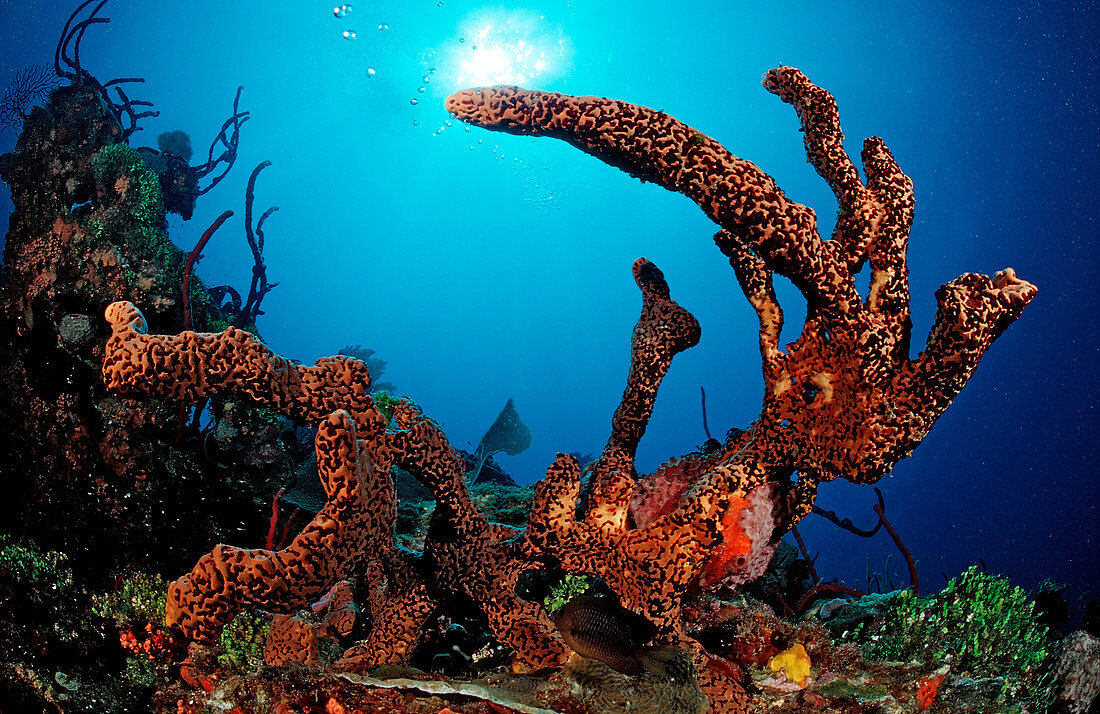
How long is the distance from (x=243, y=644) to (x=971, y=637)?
16.3 ft

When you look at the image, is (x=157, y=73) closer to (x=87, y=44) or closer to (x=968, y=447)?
(x=87, y=44)

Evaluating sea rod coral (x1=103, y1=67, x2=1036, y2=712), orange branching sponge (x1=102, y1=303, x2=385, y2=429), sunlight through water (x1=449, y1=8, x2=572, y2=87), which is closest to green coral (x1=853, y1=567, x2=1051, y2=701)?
sea rod coral (x1=103, y1=67, x2=1036, y2=712)

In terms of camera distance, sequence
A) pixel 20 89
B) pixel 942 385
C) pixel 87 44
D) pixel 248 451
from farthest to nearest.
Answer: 1. pixel 87 44
2. pixel 20 89
3. pixel 248 451
4. pixel 942 385

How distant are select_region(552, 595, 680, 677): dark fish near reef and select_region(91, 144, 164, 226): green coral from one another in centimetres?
584

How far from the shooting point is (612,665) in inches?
99.0

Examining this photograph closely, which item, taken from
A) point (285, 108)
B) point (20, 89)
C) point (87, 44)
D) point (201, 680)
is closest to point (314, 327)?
point (285, 108)

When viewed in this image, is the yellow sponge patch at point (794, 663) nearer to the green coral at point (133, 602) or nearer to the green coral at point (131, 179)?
the green coral at point (133, 602)

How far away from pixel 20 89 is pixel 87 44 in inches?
2473

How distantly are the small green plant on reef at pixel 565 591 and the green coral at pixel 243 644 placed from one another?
1857 mm

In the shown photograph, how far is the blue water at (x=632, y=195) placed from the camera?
39.8 meters

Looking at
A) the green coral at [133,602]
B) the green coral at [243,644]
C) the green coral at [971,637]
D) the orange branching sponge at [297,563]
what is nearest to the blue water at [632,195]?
the green coral at [971,637]

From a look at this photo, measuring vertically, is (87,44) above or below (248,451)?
above

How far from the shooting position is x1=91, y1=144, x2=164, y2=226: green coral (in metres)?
5.18

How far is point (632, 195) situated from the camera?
259ft
